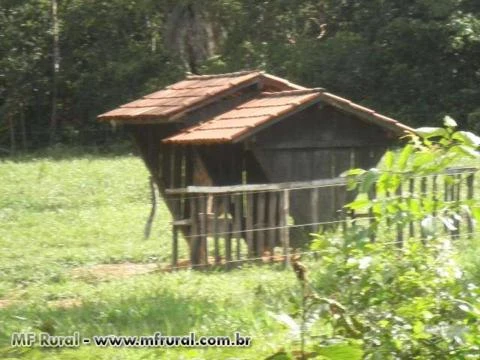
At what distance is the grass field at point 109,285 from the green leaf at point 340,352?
2.50ft

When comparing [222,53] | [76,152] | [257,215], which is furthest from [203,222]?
[222,53]

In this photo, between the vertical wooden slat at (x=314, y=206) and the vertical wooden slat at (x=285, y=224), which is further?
the vertical wooden slat at (x=314, y=206)

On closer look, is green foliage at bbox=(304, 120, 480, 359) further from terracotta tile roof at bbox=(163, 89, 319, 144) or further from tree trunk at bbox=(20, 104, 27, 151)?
tree trunk at bbox=(20, 104, 27, 151)

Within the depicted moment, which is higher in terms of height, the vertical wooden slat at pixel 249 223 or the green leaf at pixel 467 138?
the green leaf at pixel 467 138

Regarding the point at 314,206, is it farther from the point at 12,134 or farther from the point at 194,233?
the point at 12,134

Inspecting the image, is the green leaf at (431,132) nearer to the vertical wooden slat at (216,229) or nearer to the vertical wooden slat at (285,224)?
the vertical wooden slat at (285,224)

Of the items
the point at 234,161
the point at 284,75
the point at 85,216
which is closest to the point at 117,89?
the point at 284,75

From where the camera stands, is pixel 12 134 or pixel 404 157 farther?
pixel 12 134

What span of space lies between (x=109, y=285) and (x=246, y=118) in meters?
2.33

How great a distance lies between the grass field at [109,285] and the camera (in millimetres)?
7612

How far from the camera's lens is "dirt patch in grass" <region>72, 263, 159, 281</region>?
37.0ft

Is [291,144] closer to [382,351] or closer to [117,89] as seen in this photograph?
[382,351]

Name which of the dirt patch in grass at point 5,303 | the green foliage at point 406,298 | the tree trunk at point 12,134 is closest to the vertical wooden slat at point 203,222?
the dirt patch in grass at point 5,303

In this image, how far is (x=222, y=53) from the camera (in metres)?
29.9
